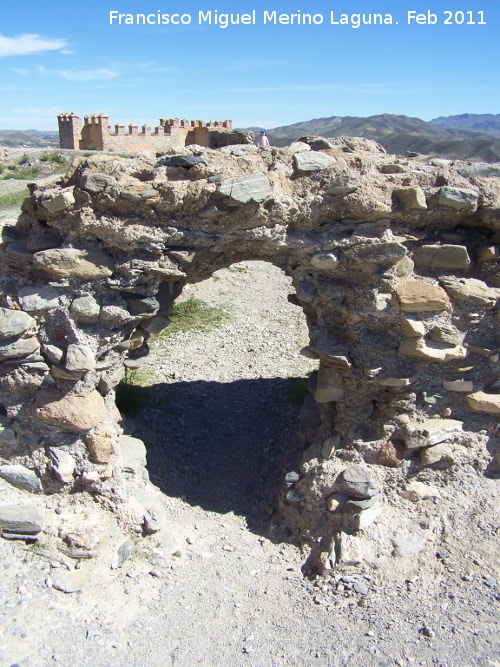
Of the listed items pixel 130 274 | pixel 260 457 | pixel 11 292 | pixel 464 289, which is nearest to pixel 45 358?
pixel 11 292

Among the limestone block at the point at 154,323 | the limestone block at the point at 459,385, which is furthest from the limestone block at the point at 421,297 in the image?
the limestone block at the point at 154,323

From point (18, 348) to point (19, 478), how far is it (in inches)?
41.2

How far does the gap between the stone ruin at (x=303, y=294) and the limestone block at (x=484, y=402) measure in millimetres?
20

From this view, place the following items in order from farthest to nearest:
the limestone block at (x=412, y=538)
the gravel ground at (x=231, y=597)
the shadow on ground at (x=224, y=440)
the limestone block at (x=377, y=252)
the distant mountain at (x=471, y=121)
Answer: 1. the distant mountain at (x=471, y=121)
2. the shadow on ground at (x=224, y=440)
3. the limestone block at (x=377, y=252)
4. the limestone block at (x=412, y=538)
5. the gravel ground at (x=231, y=597)

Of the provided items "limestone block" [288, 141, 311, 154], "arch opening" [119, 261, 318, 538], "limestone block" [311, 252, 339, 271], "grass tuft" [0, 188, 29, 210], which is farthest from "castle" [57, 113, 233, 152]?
"limestone block" [311, 252, 339, 271]

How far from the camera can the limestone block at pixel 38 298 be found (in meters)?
4.39

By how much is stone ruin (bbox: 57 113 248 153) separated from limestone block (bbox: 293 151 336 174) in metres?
25.2

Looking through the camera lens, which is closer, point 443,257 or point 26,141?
point 443,257

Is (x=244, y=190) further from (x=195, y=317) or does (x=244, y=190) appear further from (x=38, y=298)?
(x=195, y=317)

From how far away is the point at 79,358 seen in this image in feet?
14.5

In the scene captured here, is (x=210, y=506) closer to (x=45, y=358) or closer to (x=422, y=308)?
(x=45, y=358)

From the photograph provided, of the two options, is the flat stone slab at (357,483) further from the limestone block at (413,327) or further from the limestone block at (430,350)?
the limestone block at (413,327)

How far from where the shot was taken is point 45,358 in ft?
14.8

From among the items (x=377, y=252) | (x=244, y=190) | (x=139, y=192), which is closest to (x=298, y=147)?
(x=244, y=190)
